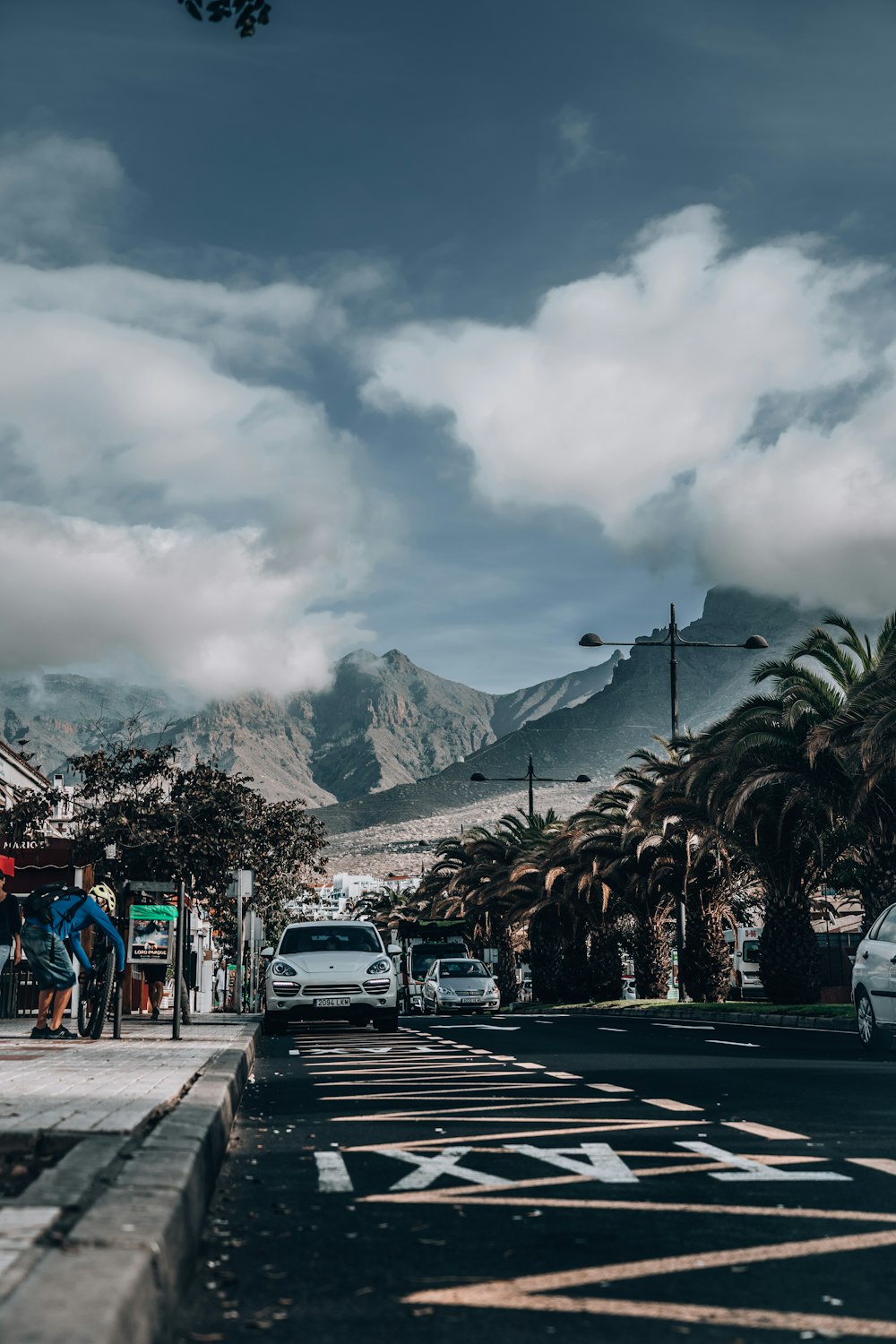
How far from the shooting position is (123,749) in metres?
37.4

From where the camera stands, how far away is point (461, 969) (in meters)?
43.1

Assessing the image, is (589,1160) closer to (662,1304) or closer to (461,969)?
(662,1304)

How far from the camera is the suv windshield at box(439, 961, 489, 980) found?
1682 inches

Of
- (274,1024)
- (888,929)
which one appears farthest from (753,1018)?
(888,929)

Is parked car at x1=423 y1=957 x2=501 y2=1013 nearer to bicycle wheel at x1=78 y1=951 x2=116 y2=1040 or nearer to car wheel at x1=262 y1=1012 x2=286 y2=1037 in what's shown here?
car wheel at x1=262 y1=1012 x2=286 y2=1037

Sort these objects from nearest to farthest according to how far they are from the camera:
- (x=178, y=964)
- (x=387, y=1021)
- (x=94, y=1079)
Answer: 1. (x=94, y=1079)
2. (x=178, y=964)
3. (x=387, y=1021)

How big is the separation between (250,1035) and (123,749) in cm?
1880

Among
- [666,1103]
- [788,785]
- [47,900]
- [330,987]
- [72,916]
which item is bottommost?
[666,1103]

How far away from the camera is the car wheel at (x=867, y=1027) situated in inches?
711

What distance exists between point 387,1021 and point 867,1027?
8.22 meters

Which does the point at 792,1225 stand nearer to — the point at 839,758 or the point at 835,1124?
the point at 835,1124

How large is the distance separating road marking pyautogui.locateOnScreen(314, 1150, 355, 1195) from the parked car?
112ft

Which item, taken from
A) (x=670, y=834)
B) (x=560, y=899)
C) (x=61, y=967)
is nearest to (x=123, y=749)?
(x=670, y=834)

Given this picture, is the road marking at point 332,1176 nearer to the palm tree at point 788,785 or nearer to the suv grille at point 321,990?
the suv grille at point 321,990
